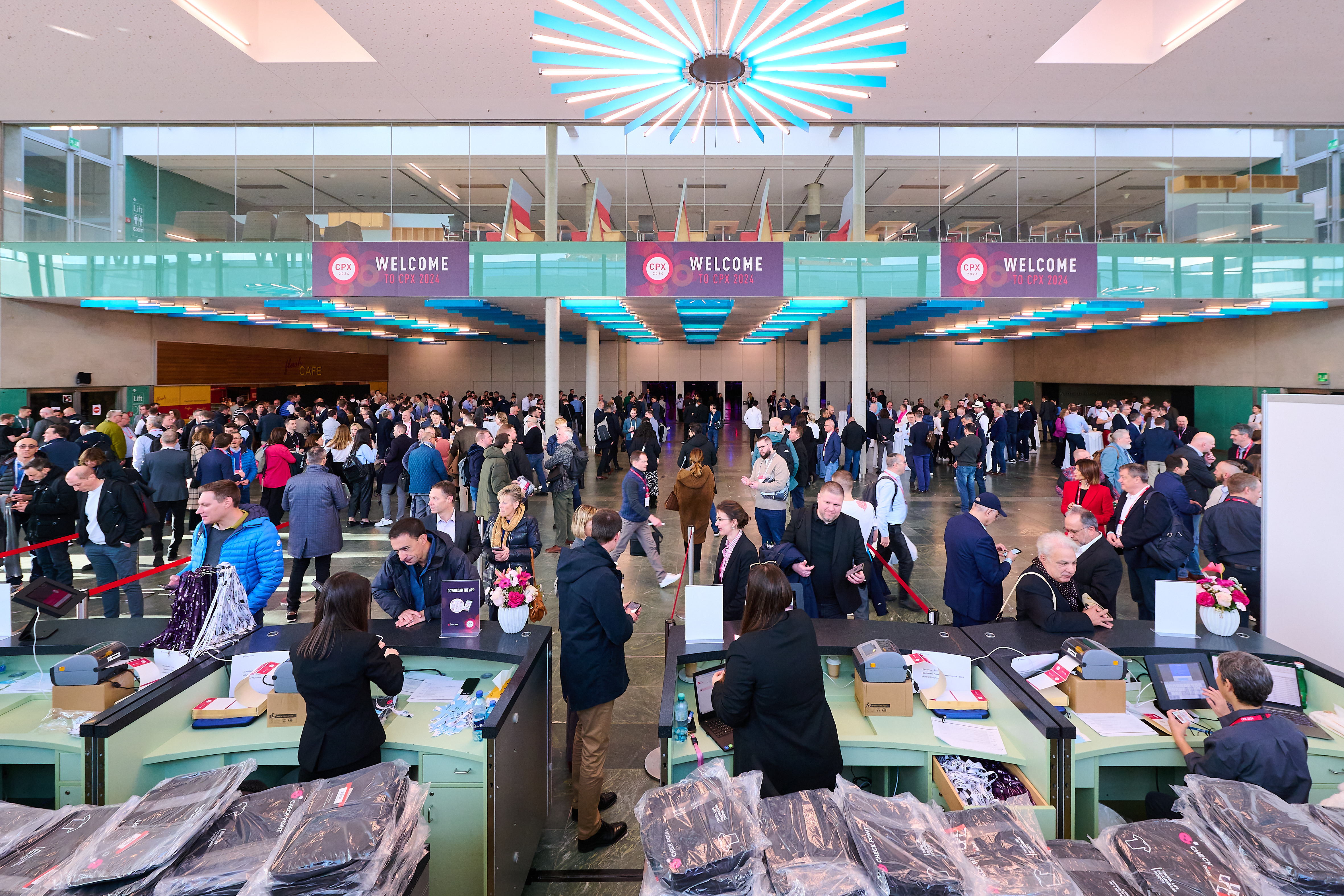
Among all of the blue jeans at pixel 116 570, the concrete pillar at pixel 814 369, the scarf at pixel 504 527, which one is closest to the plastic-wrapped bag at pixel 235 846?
the scarf at pixel 504 527

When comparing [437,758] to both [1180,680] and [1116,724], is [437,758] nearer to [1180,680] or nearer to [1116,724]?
[1116,724]

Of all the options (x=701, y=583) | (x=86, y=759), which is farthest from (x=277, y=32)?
(x=86, y=759)

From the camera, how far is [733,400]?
31.5 m

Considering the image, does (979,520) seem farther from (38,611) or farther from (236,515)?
(38,611)

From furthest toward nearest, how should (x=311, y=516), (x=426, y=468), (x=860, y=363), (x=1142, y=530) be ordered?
(x=860, y=363) < (x=426, y=468) < (x=311, y=516) < (x=1142, y=530)

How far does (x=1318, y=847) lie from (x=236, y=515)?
206 inches

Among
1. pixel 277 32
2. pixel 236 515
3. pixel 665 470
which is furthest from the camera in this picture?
pixel 665 470

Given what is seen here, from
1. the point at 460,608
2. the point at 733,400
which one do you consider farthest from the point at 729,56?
the point at 733,400

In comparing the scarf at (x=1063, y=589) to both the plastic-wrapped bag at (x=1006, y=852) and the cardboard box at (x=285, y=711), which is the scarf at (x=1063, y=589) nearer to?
the plastic-wrapped bag at (x=1006, y=852)

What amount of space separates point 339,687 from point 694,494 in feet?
16.2

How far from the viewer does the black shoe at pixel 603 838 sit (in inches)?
136

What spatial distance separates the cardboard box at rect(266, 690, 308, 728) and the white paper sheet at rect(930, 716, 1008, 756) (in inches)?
112

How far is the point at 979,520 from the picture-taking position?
15.4 feet

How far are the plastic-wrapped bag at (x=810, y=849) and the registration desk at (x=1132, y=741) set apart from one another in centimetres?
134
